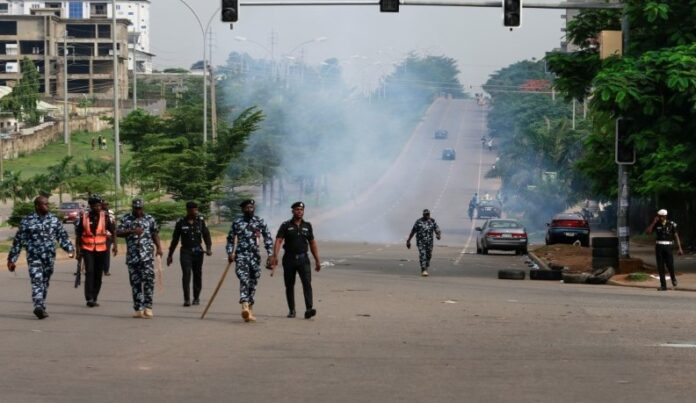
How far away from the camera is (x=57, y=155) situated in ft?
359

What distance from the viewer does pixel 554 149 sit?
295 feet

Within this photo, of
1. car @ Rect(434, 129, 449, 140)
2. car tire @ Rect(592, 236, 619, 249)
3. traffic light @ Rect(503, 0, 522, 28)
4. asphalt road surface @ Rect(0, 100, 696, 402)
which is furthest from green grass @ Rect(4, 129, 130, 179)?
asphalt road surface @ Rect(0, 100, 696, 402)

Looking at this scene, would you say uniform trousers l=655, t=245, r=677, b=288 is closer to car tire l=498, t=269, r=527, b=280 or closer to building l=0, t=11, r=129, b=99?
car tire l=498, t=269, r=527, b=280

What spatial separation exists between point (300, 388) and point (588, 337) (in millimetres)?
6021

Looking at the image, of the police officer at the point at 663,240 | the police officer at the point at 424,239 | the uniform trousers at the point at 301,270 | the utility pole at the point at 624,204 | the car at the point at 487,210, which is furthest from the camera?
the car at the point at 487,210

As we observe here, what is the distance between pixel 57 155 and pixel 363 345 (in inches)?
3774

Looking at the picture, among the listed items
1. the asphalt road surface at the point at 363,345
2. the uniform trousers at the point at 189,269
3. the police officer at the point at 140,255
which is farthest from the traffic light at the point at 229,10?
the police officer at the point at 140,255

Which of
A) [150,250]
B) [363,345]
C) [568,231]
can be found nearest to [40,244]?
[150,250]

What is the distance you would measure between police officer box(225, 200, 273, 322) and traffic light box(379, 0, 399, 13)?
10278mm

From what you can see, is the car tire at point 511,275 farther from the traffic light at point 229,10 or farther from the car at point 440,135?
the car at point 440,135

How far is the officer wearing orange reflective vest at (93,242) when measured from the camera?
2166 centimetres

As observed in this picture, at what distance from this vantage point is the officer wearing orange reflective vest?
21.7 meters

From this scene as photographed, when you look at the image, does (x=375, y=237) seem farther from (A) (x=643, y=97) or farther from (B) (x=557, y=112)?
(B) (x=557, y=112)

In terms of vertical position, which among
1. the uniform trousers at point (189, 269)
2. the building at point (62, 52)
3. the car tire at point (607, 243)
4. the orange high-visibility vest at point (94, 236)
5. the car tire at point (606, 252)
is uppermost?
the building at point (62, 52)
